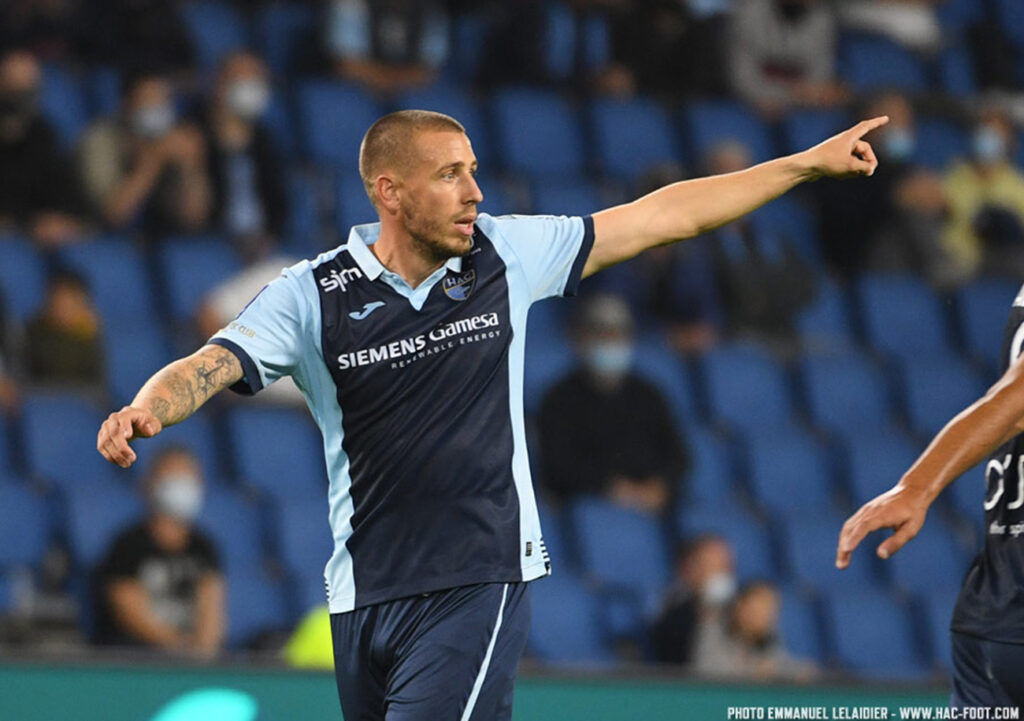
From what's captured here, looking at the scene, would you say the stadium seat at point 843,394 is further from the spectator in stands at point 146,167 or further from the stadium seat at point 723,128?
the spectator in stands at point 146,167

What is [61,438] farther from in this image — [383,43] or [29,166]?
[383,43]

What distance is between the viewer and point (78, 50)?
10.7 m

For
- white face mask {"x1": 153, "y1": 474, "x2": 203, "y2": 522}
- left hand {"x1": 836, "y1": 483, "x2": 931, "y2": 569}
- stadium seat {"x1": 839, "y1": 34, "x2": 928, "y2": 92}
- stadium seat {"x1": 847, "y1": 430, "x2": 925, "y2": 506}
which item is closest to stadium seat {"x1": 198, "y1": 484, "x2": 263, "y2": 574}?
white face mask {"x1": 153, "y1": 474, "x2": 203, "y2": 522}

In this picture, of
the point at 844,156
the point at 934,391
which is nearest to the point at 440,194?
the point at 844,156

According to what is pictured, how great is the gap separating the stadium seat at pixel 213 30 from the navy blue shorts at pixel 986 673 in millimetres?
8011

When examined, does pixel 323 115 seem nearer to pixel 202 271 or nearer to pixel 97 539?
pixel 202 271

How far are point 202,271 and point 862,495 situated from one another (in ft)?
14.4

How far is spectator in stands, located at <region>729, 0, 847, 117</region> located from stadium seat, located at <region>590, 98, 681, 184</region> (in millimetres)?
954

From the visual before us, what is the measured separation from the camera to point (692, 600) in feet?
28.8

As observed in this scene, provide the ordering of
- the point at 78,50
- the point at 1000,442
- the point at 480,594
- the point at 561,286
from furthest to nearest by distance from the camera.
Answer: the point at 78,50 < the point at 561,286 < the point at 480,594 < the point at 1000,442

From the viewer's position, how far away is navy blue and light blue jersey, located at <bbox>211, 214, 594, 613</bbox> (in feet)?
14.1

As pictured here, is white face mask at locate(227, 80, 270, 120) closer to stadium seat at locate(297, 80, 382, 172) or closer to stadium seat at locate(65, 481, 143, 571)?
stadium seat at locate(297, 80, 382, 172)

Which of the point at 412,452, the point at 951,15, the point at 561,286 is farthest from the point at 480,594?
the point at 951,15

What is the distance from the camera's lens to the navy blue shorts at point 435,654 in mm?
4172
